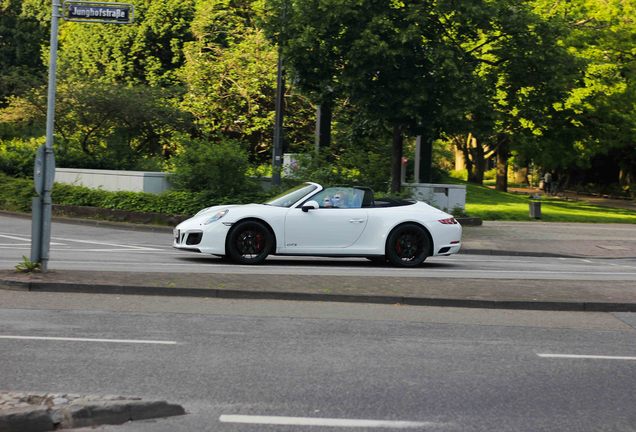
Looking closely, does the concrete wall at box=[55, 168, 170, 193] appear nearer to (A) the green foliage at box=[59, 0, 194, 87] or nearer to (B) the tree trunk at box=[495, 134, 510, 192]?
(A) the green foliage at box=[59, 0, 194, 87]

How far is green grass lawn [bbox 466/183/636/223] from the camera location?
36531mm

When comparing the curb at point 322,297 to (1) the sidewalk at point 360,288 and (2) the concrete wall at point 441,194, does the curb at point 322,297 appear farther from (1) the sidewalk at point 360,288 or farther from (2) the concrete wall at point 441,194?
(2) the concrete wall at point 441,194

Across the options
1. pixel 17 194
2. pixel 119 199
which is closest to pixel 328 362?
pixel 119 199

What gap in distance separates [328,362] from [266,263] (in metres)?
8.70

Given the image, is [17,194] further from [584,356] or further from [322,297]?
[584,356]

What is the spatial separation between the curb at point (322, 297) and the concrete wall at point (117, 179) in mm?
15759

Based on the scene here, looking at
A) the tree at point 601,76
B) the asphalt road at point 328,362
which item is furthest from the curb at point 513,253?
the tree at point 601,76

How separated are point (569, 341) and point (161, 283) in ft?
17.2

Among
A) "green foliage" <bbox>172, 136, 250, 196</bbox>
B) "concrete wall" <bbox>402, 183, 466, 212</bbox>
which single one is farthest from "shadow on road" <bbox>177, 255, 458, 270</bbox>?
"concrete wall" <bbox>402, 183, 466, 212</bbox>

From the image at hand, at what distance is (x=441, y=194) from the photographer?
2909 centimetres

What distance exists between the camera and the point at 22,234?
21359 mm

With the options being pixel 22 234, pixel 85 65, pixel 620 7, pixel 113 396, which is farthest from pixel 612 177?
pixel 113 396

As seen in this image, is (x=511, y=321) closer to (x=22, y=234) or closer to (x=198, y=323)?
(x=198, y=323)

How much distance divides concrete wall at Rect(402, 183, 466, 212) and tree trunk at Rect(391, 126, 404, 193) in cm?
63
